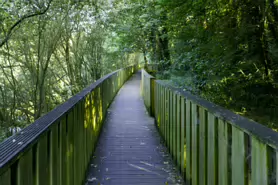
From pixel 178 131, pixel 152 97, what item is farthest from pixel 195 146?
pixel 152 97

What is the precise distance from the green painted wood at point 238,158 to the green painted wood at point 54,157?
4.51ft

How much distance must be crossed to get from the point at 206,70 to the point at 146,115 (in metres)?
2.75

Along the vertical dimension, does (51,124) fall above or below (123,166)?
above

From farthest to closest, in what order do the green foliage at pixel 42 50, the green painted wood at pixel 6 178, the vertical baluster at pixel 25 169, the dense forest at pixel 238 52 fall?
1. the green foliage at pixel 42 50
2. the dense forest at pixel 238 52
3. the vertical baluster at pixel 25 169
4. the green painted wood at pixel 6 178

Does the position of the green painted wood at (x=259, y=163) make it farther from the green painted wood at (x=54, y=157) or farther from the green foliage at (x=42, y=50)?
the green foliage at (x=42, y=50)

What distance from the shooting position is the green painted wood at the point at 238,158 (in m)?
2.12

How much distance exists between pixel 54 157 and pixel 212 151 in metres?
1.36

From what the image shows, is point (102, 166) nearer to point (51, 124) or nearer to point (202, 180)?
point (202, 180)

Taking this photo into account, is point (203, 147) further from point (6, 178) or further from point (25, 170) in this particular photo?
point (6, 178)

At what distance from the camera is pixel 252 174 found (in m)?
1.93

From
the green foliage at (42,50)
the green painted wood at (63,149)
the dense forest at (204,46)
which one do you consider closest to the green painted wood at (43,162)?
the green painted wood at (63,149)

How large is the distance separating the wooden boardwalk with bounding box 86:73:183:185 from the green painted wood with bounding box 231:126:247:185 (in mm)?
2121

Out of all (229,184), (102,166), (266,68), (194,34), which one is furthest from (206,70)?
(229,184)

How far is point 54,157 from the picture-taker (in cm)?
261
